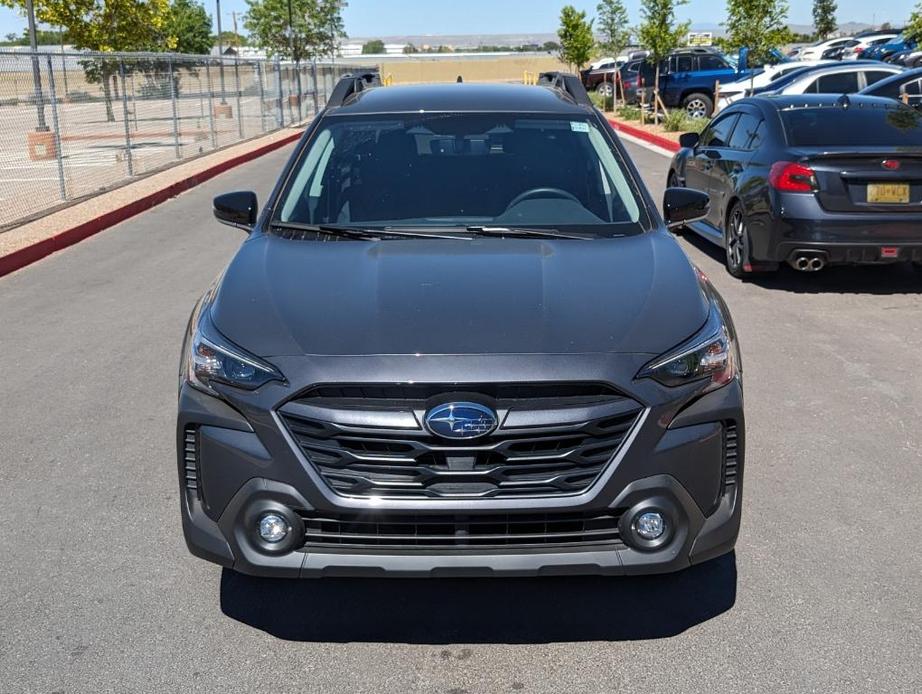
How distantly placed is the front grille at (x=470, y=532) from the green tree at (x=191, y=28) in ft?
300

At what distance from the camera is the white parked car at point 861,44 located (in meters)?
44.9

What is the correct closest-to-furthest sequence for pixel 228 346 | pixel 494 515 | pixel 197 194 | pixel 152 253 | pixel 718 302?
pixel 494 515 < pixel 228 346 < pixel 718 302 < pixel 152 253 < pixel 197 194

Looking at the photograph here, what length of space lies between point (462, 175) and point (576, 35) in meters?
45.2

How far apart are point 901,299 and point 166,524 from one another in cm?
670

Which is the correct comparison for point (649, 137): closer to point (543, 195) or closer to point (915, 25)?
point (915, 25)

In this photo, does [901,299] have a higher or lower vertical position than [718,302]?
lower

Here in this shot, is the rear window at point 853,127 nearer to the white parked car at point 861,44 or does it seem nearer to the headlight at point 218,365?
the headlight at point 218,365

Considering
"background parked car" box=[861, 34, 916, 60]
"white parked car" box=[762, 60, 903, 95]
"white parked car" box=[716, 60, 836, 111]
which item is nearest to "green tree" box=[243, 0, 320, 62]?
Answer: "background parked car" box=[861, 34, 916, 60]

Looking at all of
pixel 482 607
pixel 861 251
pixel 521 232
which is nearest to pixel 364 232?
pixel 521 232

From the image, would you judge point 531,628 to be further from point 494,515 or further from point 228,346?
point 228,346

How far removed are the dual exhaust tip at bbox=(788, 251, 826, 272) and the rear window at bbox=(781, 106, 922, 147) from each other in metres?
1.01

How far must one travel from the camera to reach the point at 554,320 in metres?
3.52

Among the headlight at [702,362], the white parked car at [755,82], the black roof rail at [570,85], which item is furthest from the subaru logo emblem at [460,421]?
the white parked car at [755,82]

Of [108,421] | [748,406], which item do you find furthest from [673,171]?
[108,421]
